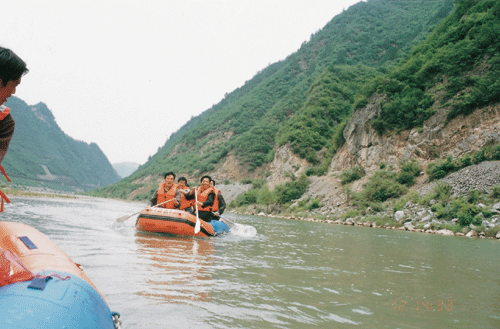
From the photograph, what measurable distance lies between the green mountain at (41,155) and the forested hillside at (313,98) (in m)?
19.1

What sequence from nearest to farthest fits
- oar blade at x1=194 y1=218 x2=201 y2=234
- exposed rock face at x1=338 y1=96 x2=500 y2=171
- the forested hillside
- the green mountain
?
Answer: oar blade at x1=194 y1=218 x2=201 y2=234 < exposed rock face at x1=338 y1=96 x2=500 y2=171 < the forested hillside < the green mountain

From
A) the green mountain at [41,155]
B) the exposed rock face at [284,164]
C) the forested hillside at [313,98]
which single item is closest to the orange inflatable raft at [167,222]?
the forested hillside at [313,98]

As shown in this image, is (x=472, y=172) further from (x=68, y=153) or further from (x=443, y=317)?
(x=68, y=153)

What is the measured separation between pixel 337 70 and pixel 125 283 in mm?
51028

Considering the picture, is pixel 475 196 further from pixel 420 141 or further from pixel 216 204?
pixel 216 204

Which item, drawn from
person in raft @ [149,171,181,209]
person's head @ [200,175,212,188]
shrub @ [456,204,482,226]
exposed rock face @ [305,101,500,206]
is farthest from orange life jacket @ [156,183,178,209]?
exposed rock face @ [305,101,500,206]

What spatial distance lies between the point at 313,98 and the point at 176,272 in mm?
43987

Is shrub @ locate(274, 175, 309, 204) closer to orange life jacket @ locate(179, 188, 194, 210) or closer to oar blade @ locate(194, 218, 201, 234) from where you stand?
orange life jacket @ locate(179, 188, 194, 210)

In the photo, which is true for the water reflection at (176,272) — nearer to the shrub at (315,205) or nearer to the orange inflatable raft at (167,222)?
the orange inflatable raft at (167,222)

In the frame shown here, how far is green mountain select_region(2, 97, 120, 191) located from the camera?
80688 millimetres

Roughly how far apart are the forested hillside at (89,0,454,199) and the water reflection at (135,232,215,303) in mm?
27234

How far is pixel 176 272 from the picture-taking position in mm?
4176

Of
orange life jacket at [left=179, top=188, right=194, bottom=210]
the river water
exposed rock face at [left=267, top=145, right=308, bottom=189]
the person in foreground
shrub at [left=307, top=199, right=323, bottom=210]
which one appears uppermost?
exposed rock face at [left=267, top=145, right=308, bottom=189]

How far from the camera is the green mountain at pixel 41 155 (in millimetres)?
80688
